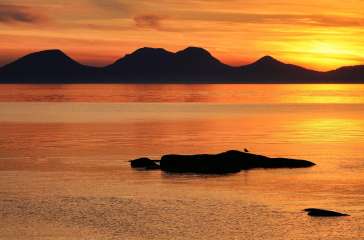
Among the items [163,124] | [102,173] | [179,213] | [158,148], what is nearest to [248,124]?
[163,124]

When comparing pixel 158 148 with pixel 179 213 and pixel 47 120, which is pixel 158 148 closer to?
pixel 179 213

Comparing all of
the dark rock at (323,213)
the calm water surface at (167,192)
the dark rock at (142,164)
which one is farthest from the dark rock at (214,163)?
the dark rock at (323,213)

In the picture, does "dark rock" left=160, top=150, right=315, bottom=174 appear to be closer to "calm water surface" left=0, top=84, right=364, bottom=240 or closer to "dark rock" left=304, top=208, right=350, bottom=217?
"calm water surface" left=0, top=84, right=364, bottom=240

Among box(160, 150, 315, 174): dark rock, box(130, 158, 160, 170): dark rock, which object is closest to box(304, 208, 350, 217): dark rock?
box(160, 150, 315, 174): dark rock

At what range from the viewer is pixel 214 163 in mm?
69062

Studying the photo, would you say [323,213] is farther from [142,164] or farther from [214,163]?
[142,164]

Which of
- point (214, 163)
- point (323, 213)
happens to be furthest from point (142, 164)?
point (323, 213)

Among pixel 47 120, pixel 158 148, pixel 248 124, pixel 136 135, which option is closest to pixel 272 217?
pixel 158 148

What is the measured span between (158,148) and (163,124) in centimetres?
5139

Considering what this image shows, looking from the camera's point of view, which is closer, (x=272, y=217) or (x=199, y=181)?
(x=272, y=217)

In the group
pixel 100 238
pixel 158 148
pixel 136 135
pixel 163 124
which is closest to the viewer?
pixel 100 238

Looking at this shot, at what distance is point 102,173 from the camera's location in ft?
221

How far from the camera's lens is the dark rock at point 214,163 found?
6875cm

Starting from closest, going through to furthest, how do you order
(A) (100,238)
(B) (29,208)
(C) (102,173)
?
(A) (100,238) < (B) (29,208) < (C) (102,173)
